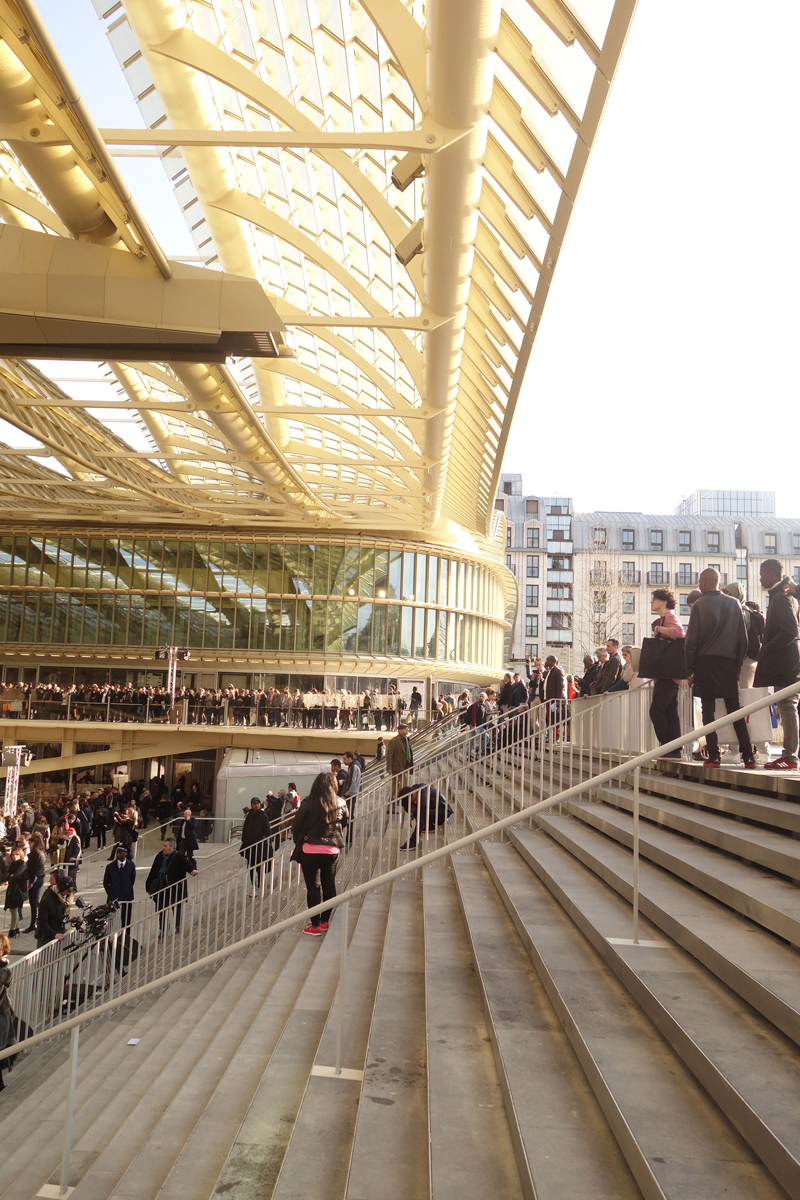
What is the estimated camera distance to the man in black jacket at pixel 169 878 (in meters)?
12.1

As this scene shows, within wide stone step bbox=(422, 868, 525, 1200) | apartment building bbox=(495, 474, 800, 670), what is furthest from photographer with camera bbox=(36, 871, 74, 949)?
apartment building bbox=(495, 474, 800, 670)

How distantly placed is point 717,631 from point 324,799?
408cm

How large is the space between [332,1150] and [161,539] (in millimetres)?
43069

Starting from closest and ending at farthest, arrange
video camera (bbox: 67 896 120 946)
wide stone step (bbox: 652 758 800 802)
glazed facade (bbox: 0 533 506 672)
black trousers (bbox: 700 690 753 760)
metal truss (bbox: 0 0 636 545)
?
wide stone step (bbox: 652 758 800 802)
black trousers (bbox: 700 690 753 760)
metal truss (bbox: 0 0 636 545)
video camera (bbox: 67 896 120 946)
glazed facade (bbox: 0 533 506 672)

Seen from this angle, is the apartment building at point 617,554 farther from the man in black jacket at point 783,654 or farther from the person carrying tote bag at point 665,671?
the man in black jacket at point 783,654

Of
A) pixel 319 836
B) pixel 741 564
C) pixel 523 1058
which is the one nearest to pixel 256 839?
pixel 319 836

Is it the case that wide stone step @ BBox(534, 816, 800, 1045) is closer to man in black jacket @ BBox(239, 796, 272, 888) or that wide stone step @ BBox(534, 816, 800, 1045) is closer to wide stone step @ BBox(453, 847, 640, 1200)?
wide stone step @ BBox(453, 847, 640, 1200)

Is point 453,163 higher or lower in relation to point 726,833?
higher

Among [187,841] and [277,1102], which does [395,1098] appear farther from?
[187,841]

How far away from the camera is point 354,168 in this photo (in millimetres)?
11711

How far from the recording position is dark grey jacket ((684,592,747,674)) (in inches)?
279

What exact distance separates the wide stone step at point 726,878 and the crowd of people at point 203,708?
25.6m

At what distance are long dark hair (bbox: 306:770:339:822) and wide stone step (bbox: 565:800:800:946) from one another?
295 cm

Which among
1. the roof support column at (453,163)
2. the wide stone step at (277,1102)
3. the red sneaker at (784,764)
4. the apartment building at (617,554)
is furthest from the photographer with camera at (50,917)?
the apartment building at (617,554)
